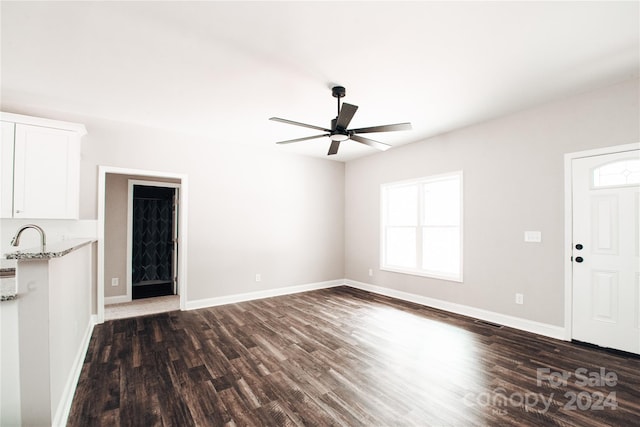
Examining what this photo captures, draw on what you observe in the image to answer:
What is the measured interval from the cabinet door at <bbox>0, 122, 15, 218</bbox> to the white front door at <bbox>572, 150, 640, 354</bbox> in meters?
6.12

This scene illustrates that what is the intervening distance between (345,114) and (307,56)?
0.59 meters

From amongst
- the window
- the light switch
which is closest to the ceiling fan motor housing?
the window

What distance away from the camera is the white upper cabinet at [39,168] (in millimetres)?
2992

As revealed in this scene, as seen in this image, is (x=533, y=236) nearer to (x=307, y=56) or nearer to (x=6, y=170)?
(x=307, y=56)

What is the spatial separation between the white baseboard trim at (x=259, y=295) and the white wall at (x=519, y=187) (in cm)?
188

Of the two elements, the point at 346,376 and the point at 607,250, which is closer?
the point at 346,376

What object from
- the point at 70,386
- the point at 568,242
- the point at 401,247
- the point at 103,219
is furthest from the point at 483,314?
the point at 103,219

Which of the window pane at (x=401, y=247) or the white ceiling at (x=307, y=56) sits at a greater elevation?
the white ceiling at (x=307, y=56)

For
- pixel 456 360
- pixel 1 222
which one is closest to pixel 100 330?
pixel 1 222

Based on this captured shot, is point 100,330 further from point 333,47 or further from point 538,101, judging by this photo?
point 538,101

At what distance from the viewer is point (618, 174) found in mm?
2941

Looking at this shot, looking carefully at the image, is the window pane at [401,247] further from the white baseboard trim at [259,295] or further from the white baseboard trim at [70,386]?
the white baseboard trim at [70,386]

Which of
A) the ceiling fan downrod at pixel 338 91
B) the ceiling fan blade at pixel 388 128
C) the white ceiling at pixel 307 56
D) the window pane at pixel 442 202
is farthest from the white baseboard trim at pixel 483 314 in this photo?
the ceiling fan downrod at pixel 338 91

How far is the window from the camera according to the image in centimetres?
440
